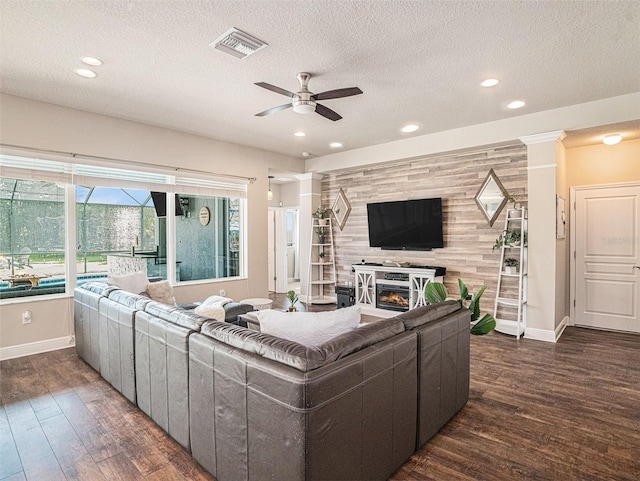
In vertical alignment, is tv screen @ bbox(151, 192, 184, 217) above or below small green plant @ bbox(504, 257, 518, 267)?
above

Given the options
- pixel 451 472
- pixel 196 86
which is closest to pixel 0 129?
pixel 196 86

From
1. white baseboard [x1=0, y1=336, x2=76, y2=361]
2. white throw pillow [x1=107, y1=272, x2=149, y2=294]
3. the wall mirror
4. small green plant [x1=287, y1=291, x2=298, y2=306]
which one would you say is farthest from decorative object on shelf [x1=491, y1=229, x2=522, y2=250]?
white baseboard [x1=0, y1=336, x2=76, y2=361]

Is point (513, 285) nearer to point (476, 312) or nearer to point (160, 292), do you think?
point (476, 312)

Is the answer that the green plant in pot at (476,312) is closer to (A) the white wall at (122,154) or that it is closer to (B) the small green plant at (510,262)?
(B) the small green plant at (510,262)

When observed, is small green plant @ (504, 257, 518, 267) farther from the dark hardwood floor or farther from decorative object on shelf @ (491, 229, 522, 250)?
the dark hardwood floor

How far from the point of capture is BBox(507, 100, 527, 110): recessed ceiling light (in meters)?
4.02

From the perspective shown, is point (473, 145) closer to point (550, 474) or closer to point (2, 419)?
point (550, 474)

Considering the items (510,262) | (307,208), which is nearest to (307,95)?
(510,262)

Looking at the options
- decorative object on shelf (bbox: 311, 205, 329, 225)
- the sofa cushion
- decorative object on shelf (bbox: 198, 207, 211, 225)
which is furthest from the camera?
decorative object on shelf (bbox: 311, 205, 329, 225)

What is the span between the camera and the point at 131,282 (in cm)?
394

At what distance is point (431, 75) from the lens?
335 centimetres

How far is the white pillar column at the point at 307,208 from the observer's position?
23.0 ft

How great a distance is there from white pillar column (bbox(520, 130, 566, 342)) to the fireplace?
1.69 metres

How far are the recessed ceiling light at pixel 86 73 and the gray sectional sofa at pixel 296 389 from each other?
2151 millimetres
